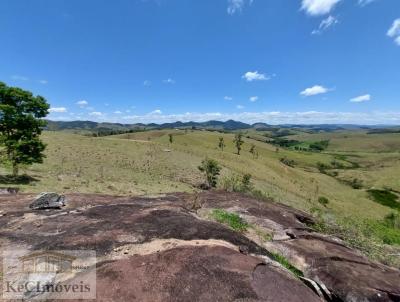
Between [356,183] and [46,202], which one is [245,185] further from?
[356,183]

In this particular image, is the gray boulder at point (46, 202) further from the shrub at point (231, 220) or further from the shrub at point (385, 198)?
the shrub at point (385, 198)

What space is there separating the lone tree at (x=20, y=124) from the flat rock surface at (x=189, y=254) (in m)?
16.5

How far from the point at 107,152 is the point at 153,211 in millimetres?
52517

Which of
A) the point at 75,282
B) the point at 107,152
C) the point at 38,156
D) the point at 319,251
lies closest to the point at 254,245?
the point at 319,251

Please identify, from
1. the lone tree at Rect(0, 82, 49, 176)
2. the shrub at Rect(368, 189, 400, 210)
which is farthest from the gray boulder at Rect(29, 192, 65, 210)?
the shrub at Rect(368, 189, 400, 210)

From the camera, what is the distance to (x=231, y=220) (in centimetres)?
1482

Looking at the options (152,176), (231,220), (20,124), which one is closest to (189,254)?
(231,220)

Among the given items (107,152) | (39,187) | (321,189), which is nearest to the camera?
(39,187)

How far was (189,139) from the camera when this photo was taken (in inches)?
6314

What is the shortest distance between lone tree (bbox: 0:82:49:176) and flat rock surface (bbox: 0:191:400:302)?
16.5m

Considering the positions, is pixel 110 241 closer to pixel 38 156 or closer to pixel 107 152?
pixel 38 156

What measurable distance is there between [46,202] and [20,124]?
19.5 meters

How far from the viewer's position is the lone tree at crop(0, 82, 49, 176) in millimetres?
29734

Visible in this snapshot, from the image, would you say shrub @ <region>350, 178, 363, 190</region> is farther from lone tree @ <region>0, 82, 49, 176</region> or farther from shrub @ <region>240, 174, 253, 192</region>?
lone tree @ <region>0, 82, 49, 176</region>
